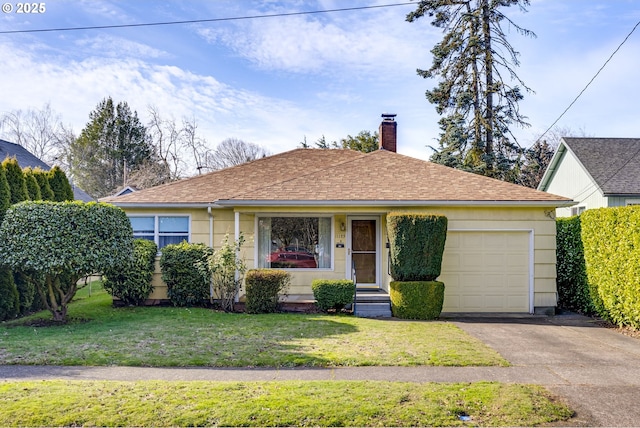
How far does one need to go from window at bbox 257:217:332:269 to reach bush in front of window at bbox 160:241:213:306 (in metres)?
1.61

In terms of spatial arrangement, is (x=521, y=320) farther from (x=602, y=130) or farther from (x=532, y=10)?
(x=602, y=130)

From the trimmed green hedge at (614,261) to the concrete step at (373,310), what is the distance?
4.74 meters

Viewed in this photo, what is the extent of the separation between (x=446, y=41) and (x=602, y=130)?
19511mm

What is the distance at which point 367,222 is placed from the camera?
12.1m

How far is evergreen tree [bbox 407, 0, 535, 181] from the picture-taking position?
20609mm

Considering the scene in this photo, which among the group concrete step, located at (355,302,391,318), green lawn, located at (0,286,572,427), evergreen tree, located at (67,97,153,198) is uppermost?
evergreen tree, located at (67,97,153,198)

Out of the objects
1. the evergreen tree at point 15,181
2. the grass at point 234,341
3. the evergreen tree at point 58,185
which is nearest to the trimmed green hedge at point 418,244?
the grass at point 234,341

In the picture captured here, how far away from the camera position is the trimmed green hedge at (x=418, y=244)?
1006 centimetres

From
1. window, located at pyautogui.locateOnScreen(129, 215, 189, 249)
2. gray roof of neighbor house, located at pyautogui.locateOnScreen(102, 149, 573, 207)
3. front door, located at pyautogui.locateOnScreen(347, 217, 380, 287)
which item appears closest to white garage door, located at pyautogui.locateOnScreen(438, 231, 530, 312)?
gray roof of neighbor house, located at pyautogui.locateOnScreen(102, 149, 573, 207)

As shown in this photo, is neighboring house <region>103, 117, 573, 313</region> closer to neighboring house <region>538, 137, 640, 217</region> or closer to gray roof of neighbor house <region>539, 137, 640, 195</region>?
neighboring house <region>538, 137, 640, 217</region>

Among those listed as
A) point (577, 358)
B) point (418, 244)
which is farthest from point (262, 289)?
point (577, 358)

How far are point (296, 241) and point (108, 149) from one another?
30.8 m

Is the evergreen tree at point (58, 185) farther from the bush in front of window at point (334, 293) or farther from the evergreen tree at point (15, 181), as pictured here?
the bush in front of window at point (334, 293)

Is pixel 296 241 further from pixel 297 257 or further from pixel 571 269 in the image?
pixel 571 269
